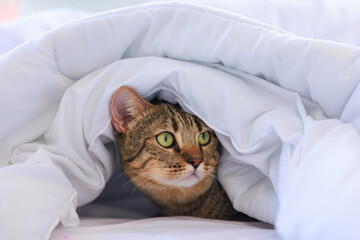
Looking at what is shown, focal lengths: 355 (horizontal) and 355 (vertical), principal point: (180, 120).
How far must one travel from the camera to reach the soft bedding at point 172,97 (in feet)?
2.57

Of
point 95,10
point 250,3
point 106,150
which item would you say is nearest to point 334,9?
point 250,3

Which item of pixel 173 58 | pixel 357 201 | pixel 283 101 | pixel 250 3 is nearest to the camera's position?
pixel 357 201

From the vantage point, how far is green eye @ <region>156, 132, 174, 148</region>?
108cm

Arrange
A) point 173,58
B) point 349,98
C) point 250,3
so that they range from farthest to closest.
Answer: point 250,3 → point 173,58 → point 349,98

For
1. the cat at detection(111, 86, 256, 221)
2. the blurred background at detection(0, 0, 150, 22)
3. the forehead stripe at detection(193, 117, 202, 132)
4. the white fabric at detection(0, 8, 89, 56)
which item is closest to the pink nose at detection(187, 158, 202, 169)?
the cat at detection(111, 86, 256, 221)

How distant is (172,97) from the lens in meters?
1.08

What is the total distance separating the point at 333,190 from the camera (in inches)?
23.8

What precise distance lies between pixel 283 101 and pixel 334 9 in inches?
21.4

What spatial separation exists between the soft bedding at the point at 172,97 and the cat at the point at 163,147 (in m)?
0.05

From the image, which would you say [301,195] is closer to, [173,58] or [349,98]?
[349,98]

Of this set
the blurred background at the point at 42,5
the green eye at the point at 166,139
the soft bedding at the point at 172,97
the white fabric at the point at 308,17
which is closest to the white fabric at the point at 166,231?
the soft bedding at the point at 172,97

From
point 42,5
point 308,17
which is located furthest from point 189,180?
point 42,5

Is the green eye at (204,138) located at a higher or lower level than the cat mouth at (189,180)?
higher

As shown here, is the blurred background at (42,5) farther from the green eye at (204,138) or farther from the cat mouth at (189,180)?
the cat mouth at (189,180)
